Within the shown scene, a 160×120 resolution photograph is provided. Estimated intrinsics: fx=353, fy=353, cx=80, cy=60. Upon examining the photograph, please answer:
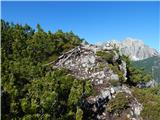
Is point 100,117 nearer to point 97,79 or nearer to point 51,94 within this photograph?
point 97,79

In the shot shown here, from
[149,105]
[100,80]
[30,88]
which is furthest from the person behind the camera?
[100,80]

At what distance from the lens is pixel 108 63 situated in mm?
43219

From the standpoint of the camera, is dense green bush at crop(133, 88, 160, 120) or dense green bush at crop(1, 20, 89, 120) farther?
dense green bush at crop(133, 88, 160, 120)

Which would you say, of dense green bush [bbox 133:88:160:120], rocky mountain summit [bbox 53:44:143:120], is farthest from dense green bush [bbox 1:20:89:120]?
dense green bush [bbox 133:88:160:120]

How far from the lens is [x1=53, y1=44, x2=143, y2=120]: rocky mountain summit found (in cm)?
3534

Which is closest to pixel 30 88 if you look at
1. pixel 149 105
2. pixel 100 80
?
pixel 100 80

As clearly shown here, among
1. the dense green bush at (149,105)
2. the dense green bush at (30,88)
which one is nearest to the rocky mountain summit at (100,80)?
the dense green bush at (149,105)

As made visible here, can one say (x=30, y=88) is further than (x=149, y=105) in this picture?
No

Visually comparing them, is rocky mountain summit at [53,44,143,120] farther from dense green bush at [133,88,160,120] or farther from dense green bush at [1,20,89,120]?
dense green bush at [1,20,89,120]

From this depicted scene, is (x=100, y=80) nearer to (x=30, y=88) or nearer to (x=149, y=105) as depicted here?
(x=149, y=105)

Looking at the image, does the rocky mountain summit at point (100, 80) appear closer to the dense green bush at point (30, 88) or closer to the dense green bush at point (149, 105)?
the dense green bush at point (149, 105)

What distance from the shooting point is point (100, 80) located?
38.7 meters

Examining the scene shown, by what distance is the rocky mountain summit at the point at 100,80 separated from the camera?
35.3 m

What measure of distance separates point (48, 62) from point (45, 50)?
129 inches
